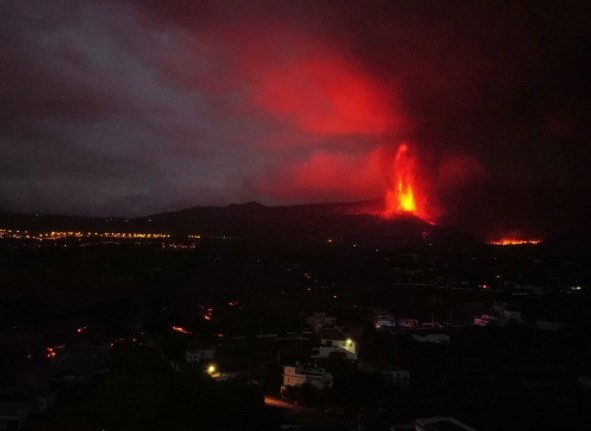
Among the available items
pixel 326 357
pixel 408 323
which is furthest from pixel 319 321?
pixel 326 357

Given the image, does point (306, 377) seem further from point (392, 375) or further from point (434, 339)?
point (434, 339)

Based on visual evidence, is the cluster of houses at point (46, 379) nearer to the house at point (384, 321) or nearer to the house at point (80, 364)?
the house at point (80, 364)

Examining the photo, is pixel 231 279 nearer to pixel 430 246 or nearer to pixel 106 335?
pixel 106 335

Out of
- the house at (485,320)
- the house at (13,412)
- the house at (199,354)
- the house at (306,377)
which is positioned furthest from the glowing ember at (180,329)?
the house at (485,320)

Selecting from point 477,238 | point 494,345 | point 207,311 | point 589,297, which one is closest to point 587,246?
point 477,238

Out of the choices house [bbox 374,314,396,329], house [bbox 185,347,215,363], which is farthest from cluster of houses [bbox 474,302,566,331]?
house [bbox 185,347,215,363]

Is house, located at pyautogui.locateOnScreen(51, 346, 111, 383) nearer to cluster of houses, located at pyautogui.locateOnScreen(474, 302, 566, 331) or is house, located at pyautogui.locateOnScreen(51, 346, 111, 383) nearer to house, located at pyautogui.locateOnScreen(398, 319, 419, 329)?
house, located at pyautogui.locateOnScreen(398, 319, 419, 329)
